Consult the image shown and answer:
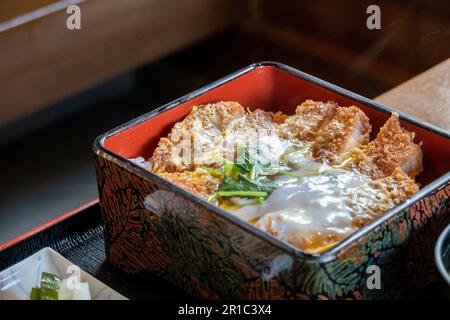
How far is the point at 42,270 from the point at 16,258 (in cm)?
16

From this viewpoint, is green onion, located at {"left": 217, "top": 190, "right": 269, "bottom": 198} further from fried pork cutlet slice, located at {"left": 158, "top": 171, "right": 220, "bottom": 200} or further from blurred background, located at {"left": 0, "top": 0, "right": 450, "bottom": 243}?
blurred background, located at {"left": 0, "top": 0, "right": 450, "bottom": 243}

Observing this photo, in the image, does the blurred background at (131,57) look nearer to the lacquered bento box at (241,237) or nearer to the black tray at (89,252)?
the black tray at (89,252)

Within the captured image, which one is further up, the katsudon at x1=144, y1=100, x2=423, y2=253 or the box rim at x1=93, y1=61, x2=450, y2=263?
the box rim at x1=93, y1=61, x2=450, y2=263

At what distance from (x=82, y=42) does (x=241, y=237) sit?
2.16 m

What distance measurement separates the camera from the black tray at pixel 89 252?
144 cm

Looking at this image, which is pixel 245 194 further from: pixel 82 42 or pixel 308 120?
pixel 82 42

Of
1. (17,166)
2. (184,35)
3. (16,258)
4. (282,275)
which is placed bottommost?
(17,166)

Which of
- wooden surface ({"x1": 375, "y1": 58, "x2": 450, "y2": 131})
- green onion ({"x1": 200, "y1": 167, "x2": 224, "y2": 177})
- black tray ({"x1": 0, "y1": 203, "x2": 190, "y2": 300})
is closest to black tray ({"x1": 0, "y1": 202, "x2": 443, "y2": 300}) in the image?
black tray ({"x1": 0, "y1": 203, "x2": 190, "y2": 300})

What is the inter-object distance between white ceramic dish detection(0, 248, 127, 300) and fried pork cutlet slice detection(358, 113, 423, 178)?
1.70 feet

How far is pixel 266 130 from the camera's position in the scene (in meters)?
1.58

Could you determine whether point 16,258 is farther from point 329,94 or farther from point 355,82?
point 355,82

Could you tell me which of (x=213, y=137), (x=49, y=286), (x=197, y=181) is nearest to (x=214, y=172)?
(x=197, y=181)

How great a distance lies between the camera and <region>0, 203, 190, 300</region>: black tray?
1.44m
